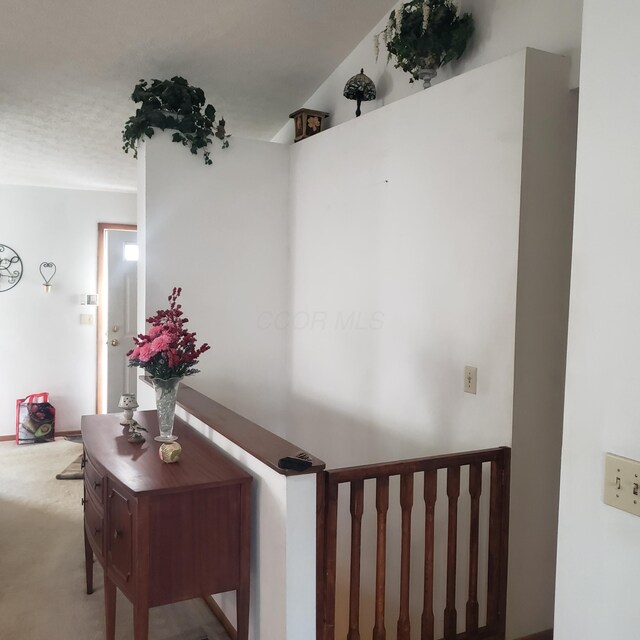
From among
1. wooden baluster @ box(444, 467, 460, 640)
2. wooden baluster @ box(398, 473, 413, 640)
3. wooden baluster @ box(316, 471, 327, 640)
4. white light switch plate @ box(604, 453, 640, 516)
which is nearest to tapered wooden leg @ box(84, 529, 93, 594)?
wooden baluster @ box(316, 471, 327, 640)

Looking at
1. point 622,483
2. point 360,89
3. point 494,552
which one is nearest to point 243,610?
point 494,552

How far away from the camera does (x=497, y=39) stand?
8.51 feet

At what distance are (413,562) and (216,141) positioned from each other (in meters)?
2.73

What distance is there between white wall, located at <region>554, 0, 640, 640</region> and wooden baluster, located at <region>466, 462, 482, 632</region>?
2.58ft

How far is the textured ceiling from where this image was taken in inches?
121

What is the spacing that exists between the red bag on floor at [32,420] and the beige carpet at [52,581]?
98cm

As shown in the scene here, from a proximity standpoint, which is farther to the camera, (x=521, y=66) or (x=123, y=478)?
(x=521, y=66)

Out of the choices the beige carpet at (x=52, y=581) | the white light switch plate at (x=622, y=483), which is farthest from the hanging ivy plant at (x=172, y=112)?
the white light switch plate at (x=622, y=483)

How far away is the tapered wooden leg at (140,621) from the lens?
6.07ft

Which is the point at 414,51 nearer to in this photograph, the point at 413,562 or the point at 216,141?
the point at 216,141

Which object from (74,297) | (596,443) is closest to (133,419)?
(596,443)

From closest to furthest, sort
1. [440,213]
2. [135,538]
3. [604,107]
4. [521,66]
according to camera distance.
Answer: [604,107], [135,538], [521,66], [440,213]

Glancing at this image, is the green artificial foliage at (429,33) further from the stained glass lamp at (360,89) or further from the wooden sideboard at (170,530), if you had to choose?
the wooden sideboard at (170,530)

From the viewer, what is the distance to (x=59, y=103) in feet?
12.6
